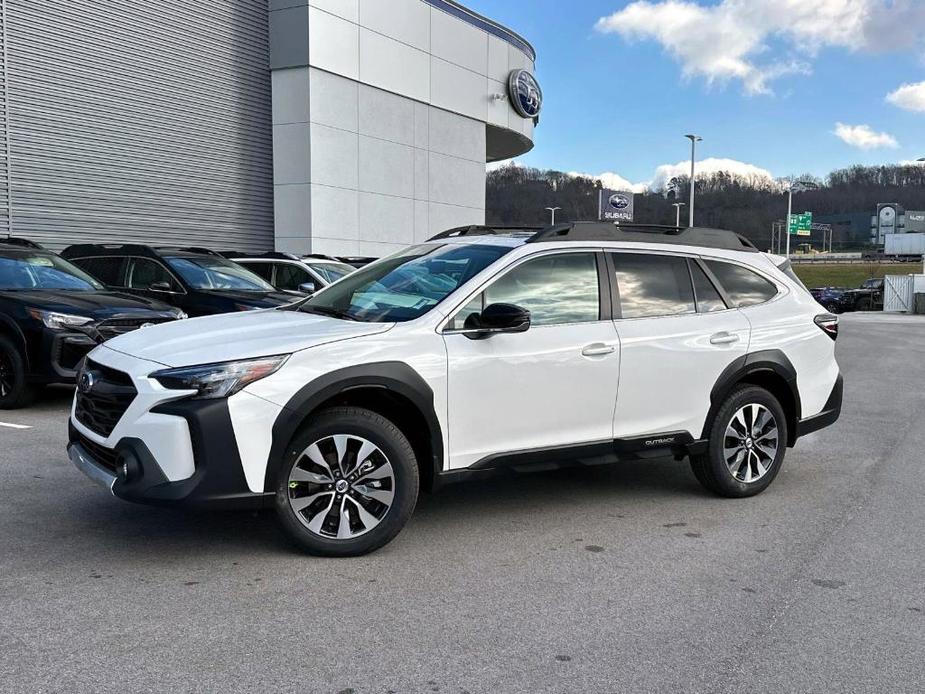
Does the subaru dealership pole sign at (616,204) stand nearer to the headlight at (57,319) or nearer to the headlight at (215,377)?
the headlight at (57,319)

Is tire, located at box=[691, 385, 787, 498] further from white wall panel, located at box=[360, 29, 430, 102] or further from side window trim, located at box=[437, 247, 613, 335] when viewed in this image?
white wall panel, located at box=[360, 29, 430, 102]

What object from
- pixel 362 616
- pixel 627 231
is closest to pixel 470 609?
pixel 362 616

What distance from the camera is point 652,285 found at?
18.1ft

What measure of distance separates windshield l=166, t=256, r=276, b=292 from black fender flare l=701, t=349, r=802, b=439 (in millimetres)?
7133

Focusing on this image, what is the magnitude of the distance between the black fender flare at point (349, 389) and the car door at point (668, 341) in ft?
4.23

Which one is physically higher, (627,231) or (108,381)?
(627,231)

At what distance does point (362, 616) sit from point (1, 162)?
16517 millimetres

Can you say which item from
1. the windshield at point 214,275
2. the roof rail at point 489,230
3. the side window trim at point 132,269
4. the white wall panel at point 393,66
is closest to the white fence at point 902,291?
the white wall panel at point 393,66

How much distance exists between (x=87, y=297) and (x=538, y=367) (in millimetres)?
5877

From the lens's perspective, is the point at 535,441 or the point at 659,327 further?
Answer: the point at 659,327

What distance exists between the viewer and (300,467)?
4277 mm

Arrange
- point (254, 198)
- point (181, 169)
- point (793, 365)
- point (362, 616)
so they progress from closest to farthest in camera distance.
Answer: point (362, 616), point (793, 365), point (181, 169), point (254, 198)

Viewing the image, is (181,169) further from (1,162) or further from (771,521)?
(771,521)

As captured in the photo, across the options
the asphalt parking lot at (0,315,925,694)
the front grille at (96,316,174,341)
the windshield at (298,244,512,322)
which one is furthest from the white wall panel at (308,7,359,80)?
the asphalt parking lot at (0,315,925,694)
